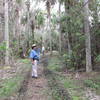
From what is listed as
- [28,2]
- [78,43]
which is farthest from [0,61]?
[28,2]

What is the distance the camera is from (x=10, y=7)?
73.2 ft

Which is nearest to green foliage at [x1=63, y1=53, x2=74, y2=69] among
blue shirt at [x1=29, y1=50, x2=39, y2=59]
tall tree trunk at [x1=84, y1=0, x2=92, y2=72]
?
tall tree trunk at [x1=84, y1=0, x2=92, y2=72]

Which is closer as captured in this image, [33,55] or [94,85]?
[94,85]

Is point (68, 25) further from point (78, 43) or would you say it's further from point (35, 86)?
point (35, 86)

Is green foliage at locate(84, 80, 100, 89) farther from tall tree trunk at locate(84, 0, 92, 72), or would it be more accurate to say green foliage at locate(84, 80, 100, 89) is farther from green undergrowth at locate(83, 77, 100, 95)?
tall tree trunk at locate(84, 0, 92, 72)

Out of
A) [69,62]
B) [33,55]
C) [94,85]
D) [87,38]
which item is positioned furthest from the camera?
[69,62]

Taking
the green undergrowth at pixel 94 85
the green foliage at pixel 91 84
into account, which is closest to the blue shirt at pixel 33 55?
the green undergrowth at pixel 94 85

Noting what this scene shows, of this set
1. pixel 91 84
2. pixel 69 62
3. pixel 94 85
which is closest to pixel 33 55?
pixel 69 62

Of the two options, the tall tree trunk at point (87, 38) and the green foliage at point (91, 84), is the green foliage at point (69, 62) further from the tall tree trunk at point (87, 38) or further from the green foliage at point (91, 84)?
the green foliage at point (91, 84)

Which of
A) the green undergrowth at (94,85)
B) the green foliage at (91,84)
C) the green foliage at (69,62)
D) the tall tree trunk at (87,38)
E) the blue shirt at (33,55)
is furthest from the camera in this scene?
the green foliage at (69,62)

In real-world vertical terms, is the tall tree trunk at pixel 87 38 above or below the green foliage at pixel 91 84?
above

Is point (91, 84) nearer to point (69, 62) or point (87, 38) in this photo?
point (87, 38)

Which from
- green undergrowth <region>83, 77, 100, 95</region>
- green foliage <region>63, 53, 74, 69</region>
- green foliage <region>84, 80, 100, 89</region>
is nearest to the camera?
green undergrowth <region>83, 77, 100, 95</region>

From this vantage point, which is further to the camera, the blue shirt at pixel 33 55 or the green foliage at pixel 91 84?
the blue shirt at pixel 33 55
